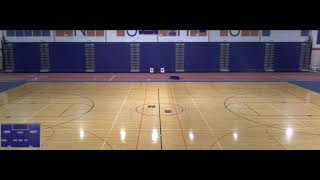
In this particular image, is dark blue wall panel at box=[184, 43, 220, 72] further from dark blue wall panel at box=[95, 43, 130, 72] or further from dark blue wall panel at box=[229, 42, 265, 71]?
dark blue wall panel at box=[95, 43, 130, 72]

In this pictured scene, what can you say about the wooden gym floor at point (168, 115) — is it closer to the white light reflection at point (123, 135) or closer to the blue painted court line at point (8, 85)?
the white light reflection at point (123, 135)

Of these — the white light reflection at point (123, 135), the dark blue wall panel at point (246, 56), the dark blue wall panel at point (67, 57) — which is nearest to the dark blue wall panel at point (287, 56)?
the dark blue wall panel at point (246, 56)

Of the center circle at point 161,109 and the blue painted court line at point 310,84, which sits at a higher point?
the blue painted court line at point 310,84

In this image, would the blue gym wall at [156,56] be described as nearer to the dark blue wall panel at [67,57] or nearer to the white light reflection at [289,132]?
the dark blue wall panel at [67,57]

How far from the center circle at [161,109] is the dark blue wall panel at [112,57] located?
10935mm

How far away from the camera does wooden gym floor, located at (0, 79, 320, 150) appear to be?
8.00m

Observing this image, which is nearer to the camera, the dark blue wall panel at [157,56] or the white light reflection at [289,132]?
the white light reflection at [289,132]

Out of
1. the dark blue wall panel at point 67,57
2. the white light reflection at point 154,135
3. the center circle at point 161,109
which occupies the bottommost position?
the white light reflection at point 154,135

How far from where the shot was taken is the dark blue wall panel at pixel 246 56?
22.7 metres

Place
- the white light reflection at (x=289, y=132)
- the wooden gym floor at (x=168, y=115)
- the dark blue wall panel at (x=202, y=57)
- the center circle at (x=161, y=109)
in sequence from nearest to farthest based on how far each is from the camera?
the wooden gym floor at (x=168, y=115) → the white light reflection at (x=289, y=132) → the center circle at (x=161, y=109) → the dark blue wall panel at (x=202, y=57)

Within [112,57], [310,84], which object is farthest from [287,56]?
[112,57]

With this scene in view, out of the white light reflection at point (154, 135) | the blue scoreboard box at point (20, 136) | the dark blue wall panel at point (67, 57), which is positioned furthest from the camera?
the dark blue wall panel at point (67, 57)
